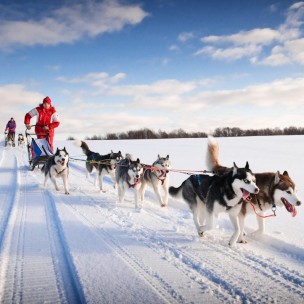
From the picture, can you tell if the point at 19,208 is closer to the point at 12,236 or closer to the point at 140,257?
the point at 12,236

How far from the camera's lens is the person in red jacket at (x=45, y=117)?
7.95m

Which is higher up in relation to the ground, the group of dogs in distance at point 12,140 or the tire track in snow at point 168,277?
the group of dogs in distance at point 12,140

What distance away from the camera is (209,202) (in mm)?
3539

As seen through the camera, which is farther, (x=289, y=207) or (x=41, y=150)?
(x=41, y=150)

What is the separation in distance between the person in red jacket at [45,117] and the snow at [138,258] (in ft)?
11.9

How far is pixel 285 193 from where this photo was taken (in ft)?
11.0

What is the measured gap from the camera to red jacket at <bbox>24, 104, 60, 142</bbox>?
795cm

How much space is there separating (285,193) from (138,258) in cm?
191

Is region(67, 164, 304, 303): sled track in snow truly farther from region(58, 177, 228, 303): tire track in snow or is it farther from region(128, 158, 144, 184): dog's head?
region(128, 158, 144, 184): dog's head

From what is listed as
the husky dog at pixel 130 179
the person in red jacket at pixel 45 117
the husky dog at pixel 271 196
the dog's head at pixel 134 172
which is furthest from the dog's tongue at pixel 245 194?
the person in red jacket at pixel 45 117

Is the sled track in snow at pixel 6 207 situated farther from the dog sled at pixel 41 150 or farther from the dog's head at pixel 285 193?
the dog's head at pixel 285 193

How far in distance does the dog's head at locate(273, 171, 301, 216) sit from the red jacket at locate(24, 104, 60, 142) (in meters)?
6.30

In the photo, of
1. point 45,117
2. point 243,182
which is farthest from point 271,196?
point 45,117

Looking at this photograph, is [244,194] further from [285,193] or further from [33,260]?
[33,260]
